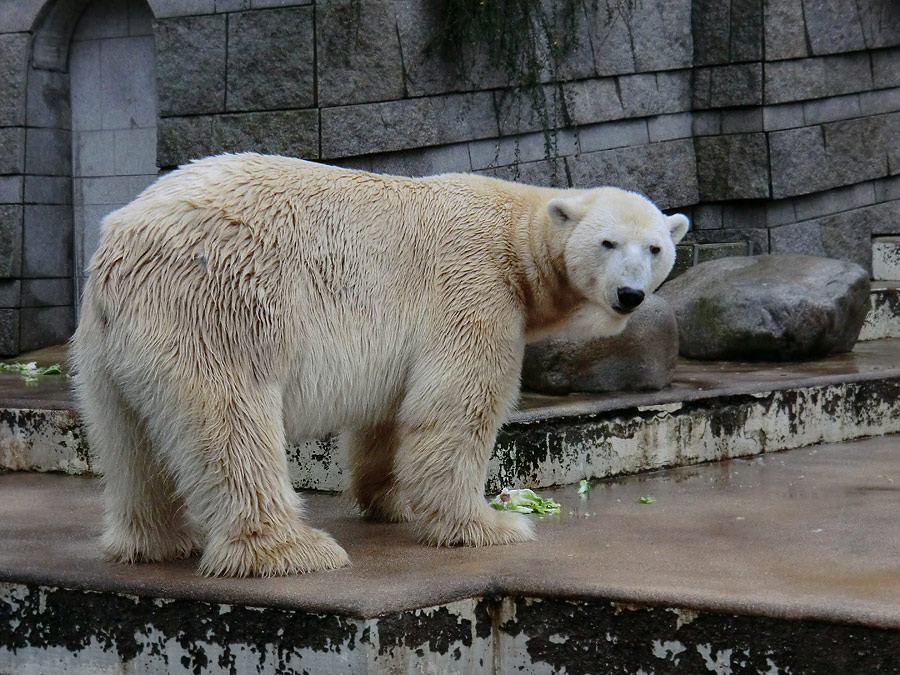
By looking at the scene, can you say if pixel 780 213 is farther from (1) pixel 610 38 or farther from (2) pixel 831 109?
(1) pixel 610 38

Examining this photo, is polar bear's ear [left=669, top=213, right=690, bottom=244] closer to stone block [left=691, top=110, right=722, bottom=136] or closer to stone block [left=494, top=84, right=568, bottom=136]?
stone block [left=494, top=84, right=568, bottom=136]

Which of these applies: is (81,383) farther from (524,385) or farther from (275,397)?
(524,385)

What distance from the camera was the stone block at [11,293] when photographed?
7250mm

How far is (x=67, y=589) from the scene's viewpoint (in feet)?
10.8

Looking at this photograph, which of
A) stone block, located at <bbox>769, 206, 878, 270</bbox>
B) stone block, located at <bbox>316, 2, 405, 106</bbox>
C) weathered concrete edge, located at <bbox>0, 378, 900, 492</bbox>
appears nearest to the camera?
weathered concrete edge, located at <bbox>0, 378, 900, 492</bbox>

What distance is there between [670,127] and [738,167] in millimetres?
555

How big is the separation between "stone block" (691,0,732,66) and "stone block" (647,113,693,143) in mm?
403

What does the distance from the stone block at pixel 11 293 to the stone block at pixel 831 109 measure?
540 centimetres

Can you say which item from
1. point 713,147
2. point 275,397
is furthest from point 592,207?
point 713,147

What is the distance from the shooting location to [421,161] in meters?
6.78

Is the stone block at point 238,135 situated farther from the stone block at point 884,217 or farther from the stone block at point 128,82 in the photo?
the stone block at point 884,217

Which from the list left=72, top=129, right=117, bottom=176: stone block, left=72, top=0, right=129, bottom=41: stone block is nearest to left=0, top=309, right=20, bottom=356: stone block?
left=72, top=129, right=117, bottom=176: stone block

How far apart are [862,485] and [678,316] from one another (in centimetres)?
233

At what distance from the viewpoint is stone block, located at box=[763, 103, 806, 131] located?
8164 millimetres
